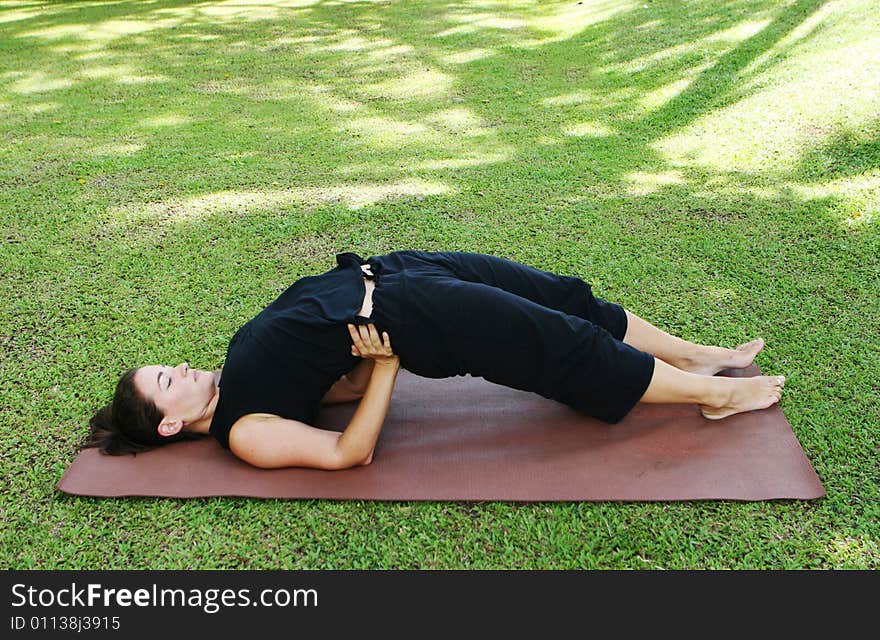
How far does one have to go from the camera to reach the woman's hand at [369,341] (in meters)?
2.23

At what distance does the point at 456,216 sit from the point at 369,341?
1.91 meters

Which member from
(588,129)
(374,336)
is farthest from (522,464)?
(588,129)

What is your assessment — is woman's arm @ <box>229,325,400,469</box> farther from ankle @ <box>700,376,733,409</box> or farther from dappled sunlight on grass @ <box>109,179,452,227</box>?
dappled sunlight on grass @ <box>109,179,452,227</box>

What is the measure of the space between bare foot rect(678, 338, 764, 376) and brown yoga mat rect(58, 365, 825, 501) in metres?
0.16

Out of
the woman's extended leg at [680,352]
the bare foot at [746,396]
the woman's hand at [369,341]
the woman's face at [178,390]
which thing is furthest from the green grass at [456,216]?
the woman's hand at [369,341]

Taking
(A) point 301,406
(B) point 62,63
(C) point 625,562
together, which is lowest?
(C) point 625,562

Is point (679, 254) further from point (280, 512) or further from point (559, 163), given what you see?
point (280, 512)

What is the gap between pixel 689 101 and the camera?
5332mm

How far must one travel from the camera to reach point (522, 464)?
2344mm

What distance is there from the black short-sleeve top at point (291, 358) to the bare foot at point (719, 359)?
1221 mm

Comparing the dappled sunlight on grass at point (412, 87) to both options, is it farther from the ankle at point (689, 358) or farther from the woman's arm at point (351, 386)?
the ankle at point (689, 358)

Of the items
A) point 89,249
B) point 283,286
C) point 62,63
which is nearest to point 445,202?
point 283,286

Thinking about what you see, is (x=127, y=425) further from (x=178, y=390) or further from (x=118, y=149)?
(x=118, y=149)

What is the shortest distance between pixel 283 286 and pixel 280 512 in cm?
144
